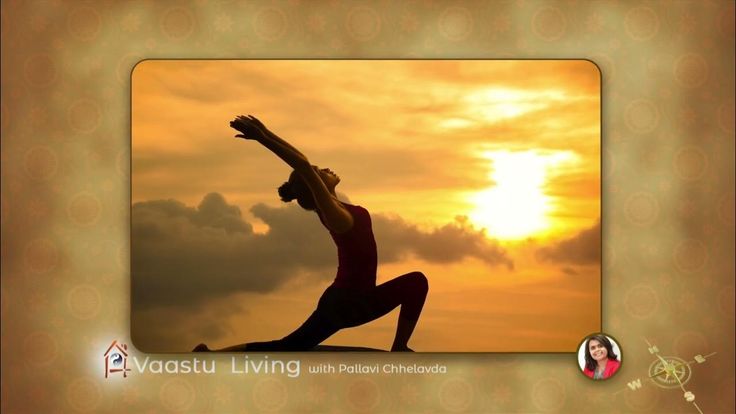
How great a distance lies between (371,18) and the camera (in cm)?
323

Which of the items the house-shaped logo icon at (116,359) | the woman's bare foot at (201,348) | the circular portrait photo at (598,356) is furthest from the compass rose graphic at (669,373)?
the house-shaped logo icon at (116,359)

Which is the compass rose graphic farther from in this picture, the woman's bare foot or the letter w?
the woman's bare foot

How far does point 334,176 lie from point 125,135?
891 mm

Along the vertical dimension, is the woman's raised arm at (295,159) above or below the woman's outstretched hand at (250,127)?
below

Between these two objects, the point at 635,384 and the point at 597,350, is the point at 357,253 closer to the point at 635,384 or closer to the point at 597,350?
the point at 597,350

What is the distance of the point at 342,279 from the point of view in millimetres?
3180

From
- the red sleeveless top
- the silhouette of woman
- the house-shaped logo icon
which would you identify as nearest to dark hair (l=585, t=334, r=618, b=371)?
the silhouette of woman

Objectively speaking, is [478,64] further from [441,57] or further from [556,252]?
[556,252]

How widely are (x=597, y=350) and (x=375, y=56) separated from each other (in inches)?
59.9

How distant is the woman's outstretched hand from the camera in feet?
10.4

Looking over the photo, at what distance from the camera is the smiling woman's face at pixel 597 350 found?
3.15 meters

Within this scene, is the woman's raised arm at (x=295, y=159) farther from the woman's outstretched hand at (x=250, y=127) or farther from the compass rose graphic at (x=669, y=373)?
the compass rose graphic at (x=669, y=373)

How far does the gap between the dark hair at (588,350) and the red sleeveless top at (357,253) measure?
916mm

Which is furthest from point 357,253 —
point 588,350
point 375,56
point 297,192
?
point 588,350
